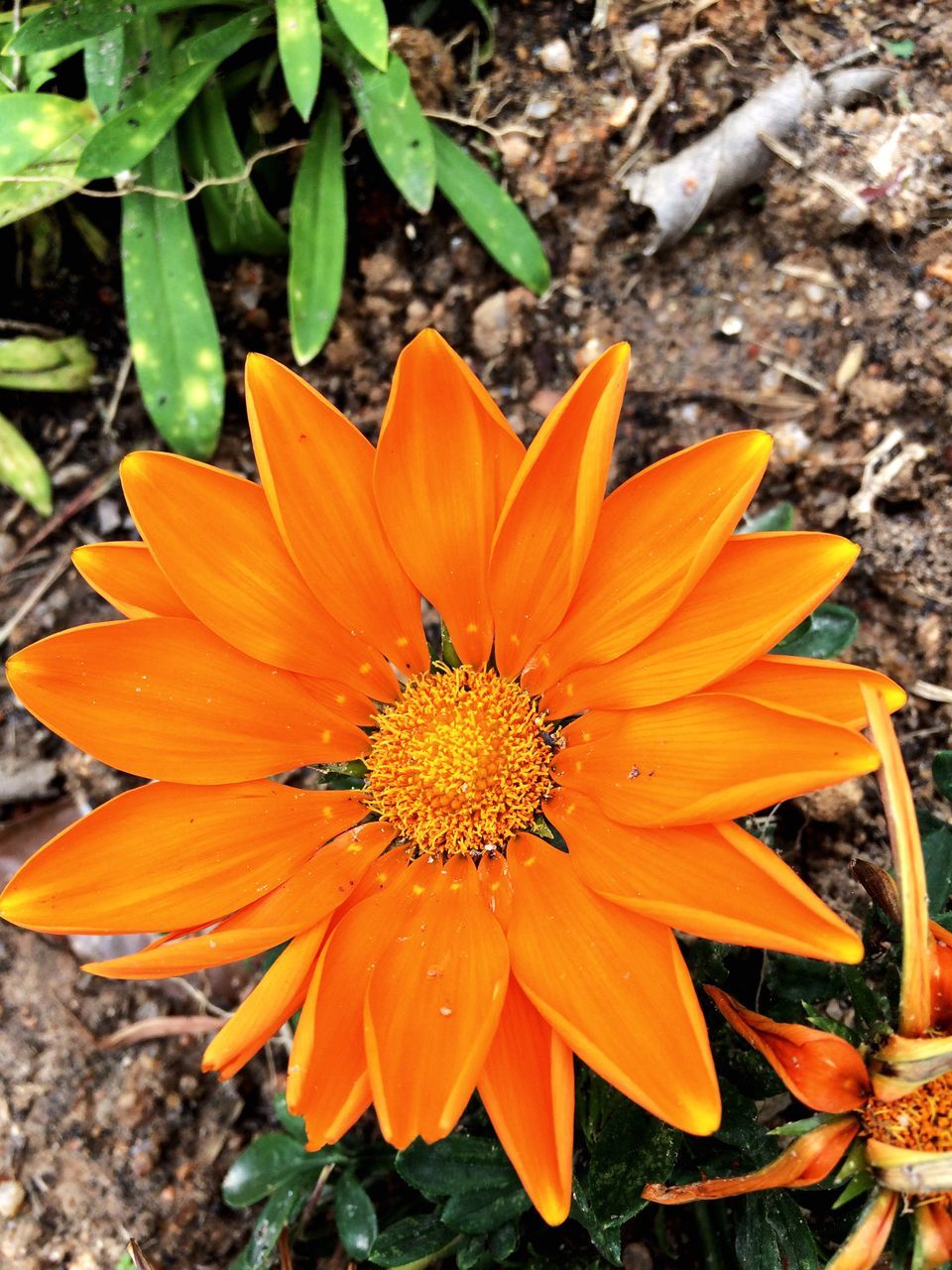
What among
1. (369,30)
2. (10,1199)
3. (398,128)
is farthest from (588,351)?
(10,1199)

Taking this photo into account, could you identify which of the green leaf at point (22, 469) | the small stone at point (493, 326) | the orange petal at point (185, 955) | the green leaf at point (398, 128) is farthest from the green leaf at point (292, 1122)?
the green leaf at point (398, 128)

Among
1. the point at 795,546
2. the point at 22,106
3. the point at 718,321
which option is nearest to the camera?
the point at 795,546

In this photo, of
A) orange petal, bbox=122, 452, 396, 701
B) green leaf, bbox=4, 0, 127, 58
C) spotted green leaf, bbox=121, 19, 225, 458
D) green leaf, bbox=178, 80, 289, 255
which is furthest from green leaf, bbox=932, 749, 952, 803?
green leaf, bbox=4, 0, 127, 58

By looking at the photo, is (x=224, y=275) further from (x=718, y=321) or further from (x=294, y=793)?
(x=294, y=793)

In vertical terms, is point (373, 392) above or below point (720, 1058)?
above

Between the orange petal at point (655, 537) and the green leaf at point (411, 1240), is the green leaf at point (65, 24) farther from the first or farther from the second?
the green leaf at point (411, 1240)

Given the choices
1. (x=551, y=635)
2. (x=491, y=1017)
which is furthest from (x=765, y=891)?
(x=551, y=635)
